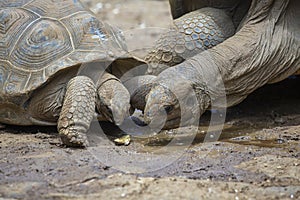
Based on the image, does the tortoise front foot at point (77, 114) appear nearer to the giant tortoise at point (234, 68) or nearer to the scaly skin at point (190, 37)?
the giant tortoise at point (234, 68)

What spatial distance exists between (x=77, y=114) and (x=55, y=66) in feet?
1.53

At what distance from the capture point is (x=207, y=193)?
2.58 metres

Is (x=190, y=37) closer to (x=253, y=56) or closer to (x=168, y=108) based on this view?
(x=253, y=56)

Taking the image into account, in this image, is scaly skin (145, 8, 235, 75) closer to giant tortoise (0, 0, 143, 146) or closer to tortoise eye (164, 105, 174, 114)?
giant tortoise (0, 0, 143, 146)

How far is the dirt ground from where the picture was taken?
103 inches

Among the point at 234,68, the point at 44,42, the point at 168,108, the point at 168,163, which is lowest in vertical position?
the point at 168,163

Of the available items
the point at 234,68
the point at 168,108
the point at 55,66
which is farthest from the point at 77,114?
the point at 234,68

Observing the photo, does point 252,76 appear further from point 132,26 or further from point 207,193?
point 132,26

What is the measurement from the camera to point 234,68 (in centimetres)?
402

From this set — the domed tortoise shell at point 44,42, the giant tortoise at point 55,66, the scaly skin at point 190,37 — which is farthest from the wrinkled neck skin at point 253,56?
the domed tortoise shell at point 44,42

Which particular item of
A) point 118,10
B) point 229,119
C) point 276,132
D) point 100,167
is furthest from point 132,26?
point 100,167

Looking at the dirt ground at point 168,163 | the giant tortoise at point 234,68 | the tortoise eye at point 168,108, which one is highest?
the giant tortoise at point 234,68

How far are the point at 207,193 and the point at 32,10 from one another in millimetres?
2187

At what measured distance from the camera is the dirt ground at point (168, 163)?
2604mm
